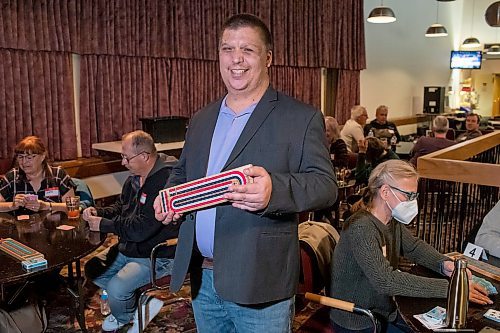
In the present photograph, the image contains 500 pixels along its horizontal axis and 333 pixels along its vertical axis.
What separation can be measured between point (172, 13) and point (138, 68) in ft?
2.64

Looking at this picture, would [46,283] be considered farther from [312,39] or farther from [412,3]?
[412,3]

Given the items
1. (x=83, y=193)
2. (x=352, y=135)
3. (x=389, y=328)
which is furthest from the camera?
(x=352, y=135)

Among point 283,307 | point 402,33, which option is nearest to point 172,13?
point 283,307

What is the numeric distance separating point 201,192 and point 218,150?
0.82 ft

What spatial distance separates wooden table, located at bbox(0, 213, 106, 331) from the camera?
2.21 metres

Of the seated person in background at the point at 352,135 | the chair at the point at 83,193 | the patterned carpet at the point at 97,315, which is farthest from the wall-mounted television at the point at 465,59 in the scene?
the chair at the point at 83,193

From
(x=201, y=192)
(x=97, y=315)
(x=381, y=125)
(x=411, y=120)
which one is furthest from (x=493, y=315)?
(x=411, y=120)

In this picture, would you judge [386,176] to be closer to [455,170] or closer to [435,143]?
[455,170]

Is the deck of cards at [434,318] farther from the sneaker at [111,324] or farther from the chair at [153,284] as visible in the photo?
the sneaker at [111,324]

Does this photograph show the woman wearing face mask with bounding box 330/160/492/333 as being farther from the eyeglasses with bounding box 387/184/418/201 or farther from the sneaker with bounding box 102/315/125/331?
the sneaker with bounding box 102/315/125/331

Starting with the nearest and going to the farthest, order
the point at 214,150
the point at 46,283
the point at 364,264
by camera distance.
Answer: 1. the point at 214,150
2. the point at 364,264
3. the point at 46,283

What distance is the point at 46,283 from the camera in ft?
11.3

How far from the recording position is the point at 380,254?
2.03 meters

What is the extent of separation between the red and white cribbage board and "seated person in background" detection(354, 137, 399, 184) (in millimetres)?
3800
